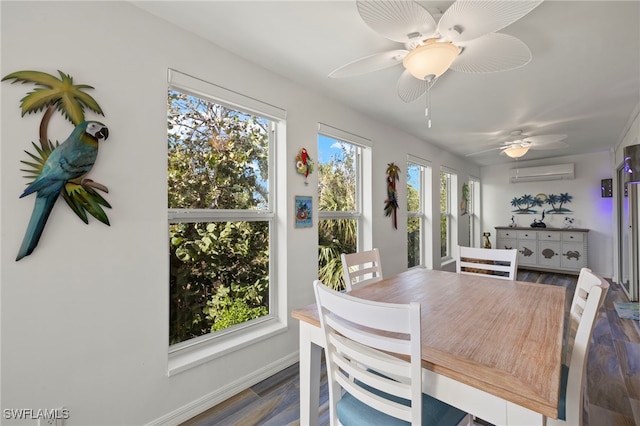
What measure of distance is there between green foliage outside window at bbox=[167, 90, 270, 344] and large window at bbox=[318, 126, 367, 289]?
71 cm

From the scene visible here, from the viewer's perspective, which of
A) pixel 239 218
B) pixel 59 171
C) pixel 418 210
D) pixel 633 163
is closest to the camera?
pixel 59 171

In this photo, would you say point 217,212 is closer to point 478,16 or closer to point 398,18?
point 398,18

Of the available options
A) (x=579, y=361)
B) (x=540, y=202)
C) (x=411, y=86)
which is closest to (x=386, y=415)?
(x=579, y=361)

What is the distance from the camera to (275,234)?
241 centimetres

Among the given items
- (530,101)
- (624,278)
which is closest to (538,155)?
(624,278)

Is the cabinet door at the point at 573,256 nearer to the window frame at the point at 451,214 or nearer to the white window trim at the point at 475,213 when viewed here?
the white window trim at the point at 475,213

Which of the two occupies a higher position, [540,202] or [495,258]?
[540,202]

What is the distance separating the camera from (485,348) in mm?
1034

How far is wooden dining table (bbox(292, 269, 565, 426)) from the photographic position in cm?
83

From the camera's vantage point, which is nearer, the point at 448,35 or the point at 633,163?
the point at 448,35

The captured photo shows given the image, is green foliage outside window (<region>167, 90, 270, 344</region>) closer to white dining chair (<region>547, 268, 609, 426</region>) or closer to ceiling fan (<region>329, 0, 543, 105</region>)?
ceiling fan (<region>329, 0, 543, 105</region>)

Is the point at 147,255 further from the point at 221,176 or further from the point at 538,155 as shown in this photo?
the point at 538,155

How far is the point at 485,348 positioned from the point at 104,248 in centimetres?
180

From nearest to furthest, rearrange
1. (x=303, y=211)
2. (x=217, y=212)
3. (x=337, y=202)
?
(x=217, y=212)
(x=303, y=211)
(x=337, y=202)
